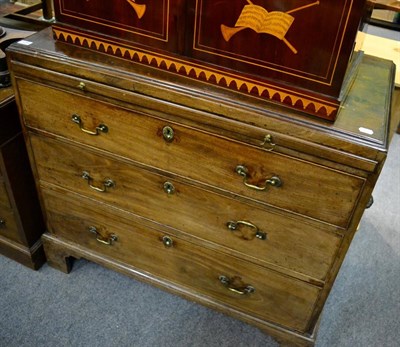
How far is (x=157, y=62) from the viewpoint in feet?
3.40

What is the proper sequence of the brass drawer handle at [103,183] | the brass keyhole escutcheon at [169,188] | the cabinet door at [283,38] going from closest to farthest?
the cabinet door at [283,38] → the brass keyhole escutcheon at [169,188] → the brass drawer handle at [103,183]

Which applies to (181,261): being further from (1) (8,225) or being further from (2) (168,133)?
(1) (8,225)

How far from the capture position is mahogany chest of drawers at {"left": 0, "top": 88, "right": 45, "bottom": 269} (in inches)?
50.9

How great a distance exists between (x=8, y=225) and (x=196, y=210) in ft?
2.52

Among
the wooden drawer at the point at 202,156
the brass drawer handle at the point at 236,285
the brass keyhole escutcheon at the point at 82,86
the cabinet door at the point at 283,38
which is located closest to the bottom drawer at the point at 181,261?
the brass drawer handle at the point at 236,285

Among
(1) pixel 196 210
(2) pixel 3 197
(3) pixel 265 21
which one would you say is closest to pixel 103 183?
(1) pixel 196 210

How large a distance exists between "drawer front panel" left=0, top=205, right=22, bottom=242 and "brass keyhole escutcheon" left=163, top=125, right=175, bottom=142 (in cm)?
73

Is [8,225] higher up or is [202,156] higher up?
[202,156]

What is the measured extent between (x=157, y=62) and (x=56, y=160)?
46 centimetres

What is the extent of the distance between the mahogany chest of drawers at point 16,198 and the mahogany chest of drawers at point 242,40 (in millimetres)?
370

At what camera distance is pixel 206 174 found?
1.07 m

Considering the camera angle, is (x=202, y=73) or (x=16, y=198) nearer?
(x=202, y=73)

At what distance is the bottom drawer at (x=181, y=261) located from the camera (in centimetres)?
121

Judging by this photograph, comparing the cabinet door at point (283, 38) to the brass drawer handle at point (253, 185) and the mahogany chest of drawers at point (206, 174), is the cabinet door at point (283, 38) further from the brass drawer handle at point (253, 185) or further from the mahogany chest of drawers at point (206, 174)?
the brass drawer handle at point (253, 185)
